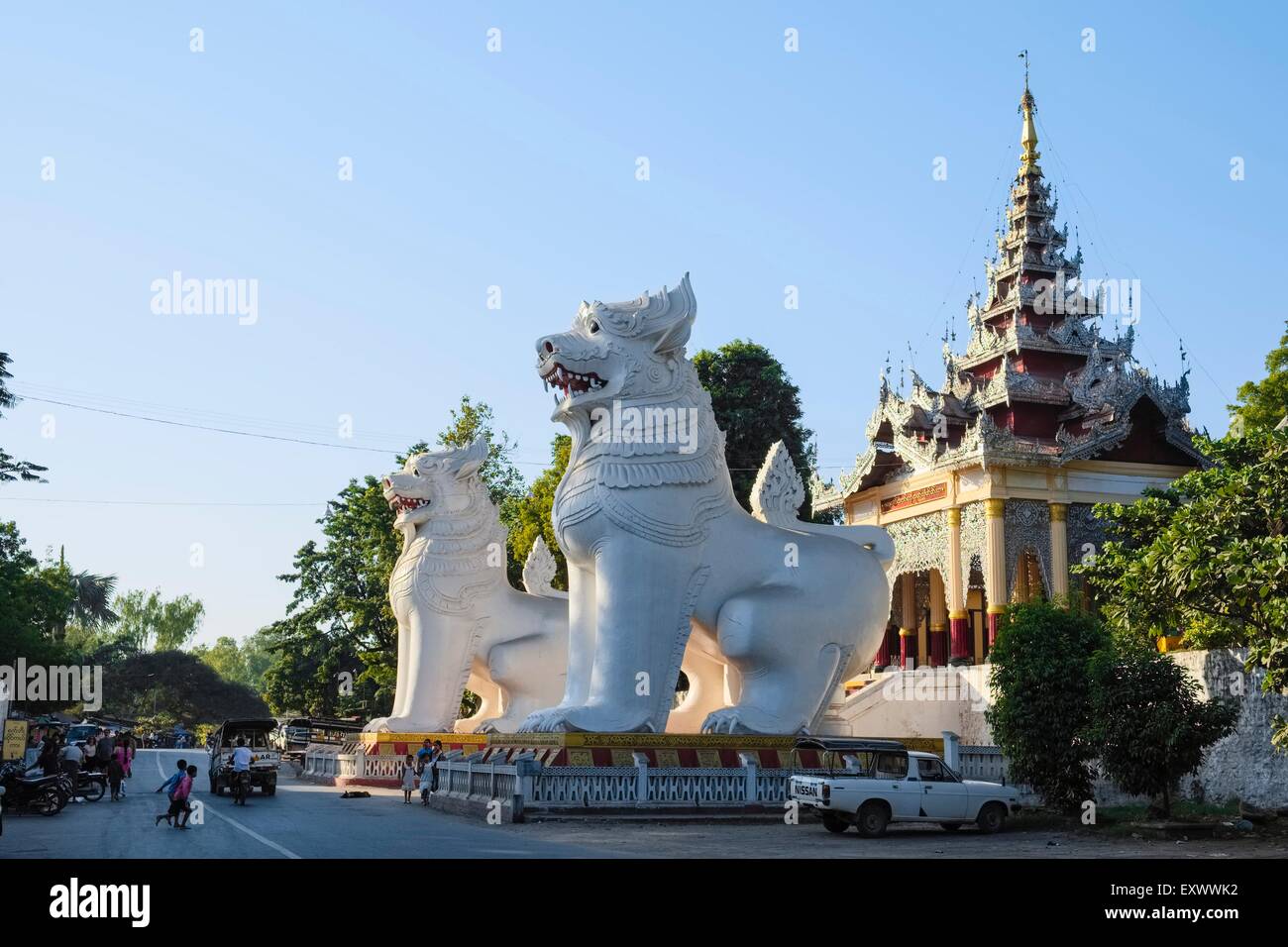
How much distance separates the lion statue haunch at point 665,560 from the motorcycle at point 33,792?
21.6 ft

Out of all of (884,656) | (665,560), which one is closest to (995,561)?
(884,656)

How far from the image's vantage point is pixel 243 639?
146 metres

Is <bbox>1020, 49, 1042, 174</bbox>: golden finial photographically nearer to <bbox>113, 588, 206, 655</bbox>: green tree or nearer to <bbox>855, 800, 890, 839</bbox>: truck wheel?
<bbox>855, 800, 890, 839</bbox>: truck wheel

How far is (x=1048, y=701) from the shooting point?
49.9 ft

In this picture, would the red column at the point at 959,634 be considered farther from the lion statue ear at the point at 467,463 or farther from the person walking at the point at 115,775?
the person walking at the point at 115,775

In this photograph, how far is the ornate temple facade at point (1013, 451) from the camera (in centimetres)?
3038

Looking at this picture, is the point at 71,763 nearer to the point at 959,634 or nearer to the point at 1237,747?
the point at 1237,747

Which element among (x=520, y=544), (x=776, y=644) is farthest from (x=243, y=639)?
(x=776, y=644)

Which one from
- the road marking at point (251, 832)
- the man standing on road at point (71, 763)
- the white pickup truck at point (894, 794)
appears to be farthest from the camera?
the man standing on road at point (71, 763)

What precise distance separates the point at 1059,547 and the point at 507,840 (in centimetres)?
2093

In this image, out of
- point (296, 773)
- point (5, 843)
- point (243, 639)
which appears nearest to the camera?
point (5, 843)

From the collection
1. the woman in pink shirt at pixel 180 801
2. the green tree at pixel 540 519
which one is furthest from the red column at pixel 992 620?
the woman in pink shirt at pixel 180 801
